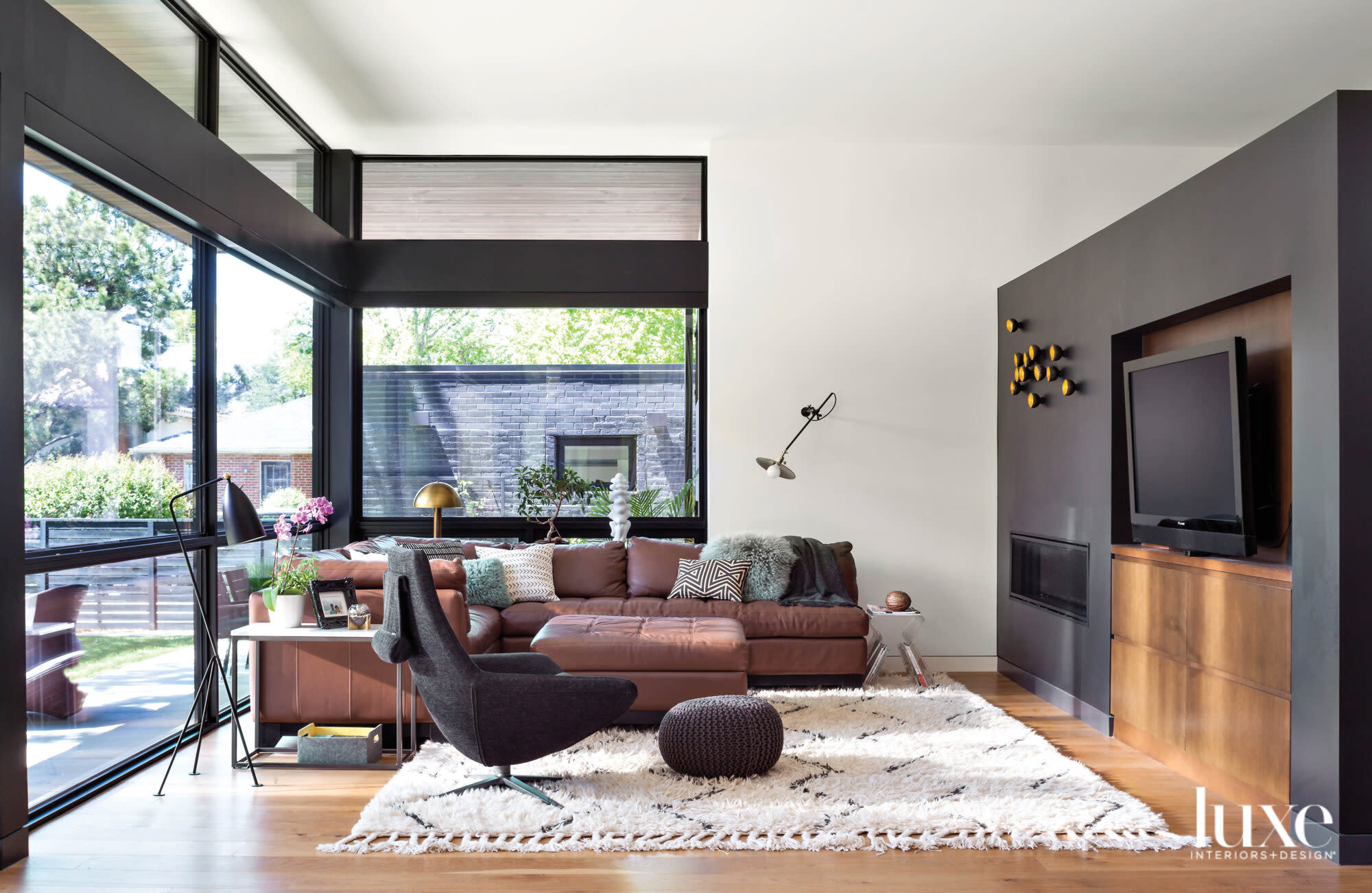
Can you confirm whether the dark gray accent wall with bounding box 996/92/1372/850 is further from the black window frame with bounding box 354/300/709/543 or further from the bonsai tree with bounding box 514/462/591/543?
the bonsai tree with bounding box 514/462/591/543

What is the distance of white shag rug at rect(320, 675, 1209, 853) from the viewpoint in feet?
9.94

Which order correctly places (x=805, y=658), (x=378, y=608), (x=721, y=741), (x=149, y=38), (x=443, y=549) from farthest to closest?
(x=443, y=549) → (x=805, y=658) → (x=378, y=608) → (x=149, y=38) → (x=721, y=741)

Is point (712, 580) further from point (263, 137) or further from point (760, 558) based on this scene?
point (263, 137)

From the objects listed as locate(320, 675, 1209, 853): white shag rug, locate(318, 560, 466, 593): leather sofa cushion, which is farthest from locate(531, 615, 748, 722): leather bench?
locate(318, 560, 466, 593): leather sofa cushion

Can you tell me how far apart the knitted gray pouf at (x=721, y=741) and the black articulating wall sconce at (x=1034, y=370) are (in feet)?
8.65

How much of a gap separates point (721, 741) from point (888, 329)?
3.54m

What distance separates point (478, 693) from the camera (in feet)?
10.5

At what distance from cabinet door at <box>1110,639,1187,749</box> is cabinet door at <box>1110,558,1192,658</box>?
63 millimetres

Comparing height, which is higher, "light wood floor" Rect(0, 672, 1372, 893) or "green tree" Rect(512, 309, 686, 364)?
"green tree" Rect(512, 309, 686, 364)

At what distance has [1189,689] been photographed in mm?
3785

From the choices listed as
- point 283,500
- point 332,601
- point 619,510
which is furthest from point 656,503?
point 332,601

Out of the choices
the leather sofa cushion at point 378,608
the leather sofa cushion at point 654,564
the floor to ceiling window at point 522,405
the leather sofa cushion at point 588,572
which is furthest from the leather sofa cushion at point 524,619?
the floor to ceiling window at point 522,405

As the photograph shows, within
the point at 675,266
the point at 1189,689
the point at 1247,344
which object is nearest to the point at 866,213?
the point at 675,266

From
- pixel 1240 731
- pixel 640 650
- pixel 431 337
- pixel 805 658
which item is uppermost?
pixel 431 337
